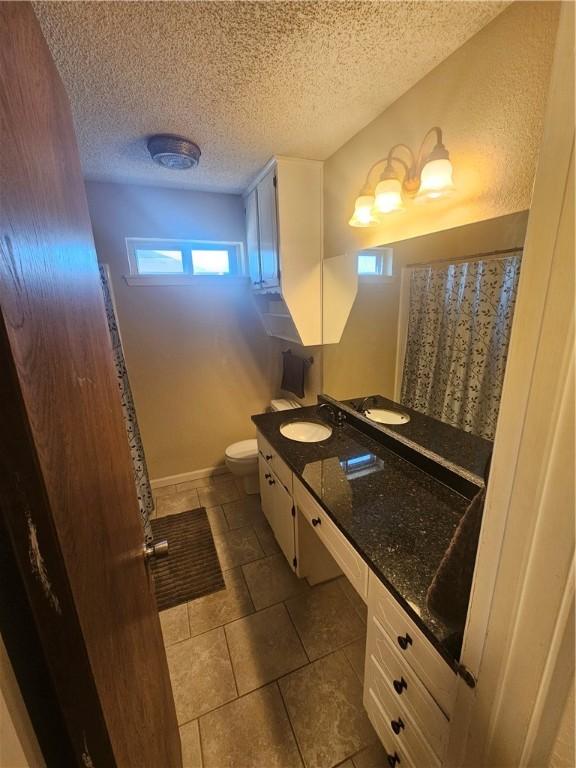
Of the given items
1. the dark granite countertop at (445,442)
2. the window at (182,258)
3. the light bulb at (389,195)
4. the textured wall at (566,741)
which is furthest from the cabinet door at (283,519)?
the window at (182,258)

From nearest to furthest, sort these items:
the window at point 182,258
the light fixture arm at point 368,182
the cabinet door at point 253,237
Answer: the light fixture arm at point 368,182 < the cabinet door at point 253,237 < the window at point 182,258

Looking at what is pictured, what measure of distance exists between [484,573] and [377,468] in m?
0.98

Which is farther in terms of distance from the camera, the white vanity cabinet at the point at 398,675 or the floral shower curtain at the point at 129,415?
the floral shower curtain at the point at 129,415

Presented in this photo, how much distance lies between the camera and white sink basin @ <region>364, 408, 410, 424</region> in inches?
62.8

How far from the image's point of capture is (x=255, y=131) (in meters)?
1.50

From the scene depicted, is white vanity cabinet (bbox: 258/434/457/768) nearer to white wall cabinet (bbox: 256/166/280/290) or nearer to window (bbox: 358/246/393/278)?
window (bbox: 358/246/393/278)

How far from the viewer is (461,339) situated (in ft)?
3.99

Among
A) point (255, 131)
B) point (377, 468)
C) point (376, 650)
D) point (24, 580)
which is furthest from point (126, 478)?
point (255, 131)

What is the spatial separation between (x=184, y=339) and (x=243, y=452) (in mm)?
1106

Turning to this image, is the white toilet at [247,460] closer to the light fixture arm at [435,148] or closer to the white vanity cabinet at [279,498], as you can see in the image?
the white vanity cabinet at [279,498]

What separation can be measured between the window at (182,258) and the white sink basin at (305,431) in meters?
1.47

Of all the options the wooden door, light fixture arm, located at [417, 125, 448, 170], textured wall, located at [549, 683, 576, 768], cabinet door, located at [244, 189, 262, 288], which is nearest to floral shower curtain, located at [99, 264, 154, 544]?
cabinet door, located at [244, 189, 262, 288]

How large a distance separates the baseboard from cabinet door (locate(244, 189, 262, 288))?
1.80 m

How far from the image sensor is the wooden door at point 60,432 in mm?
339
